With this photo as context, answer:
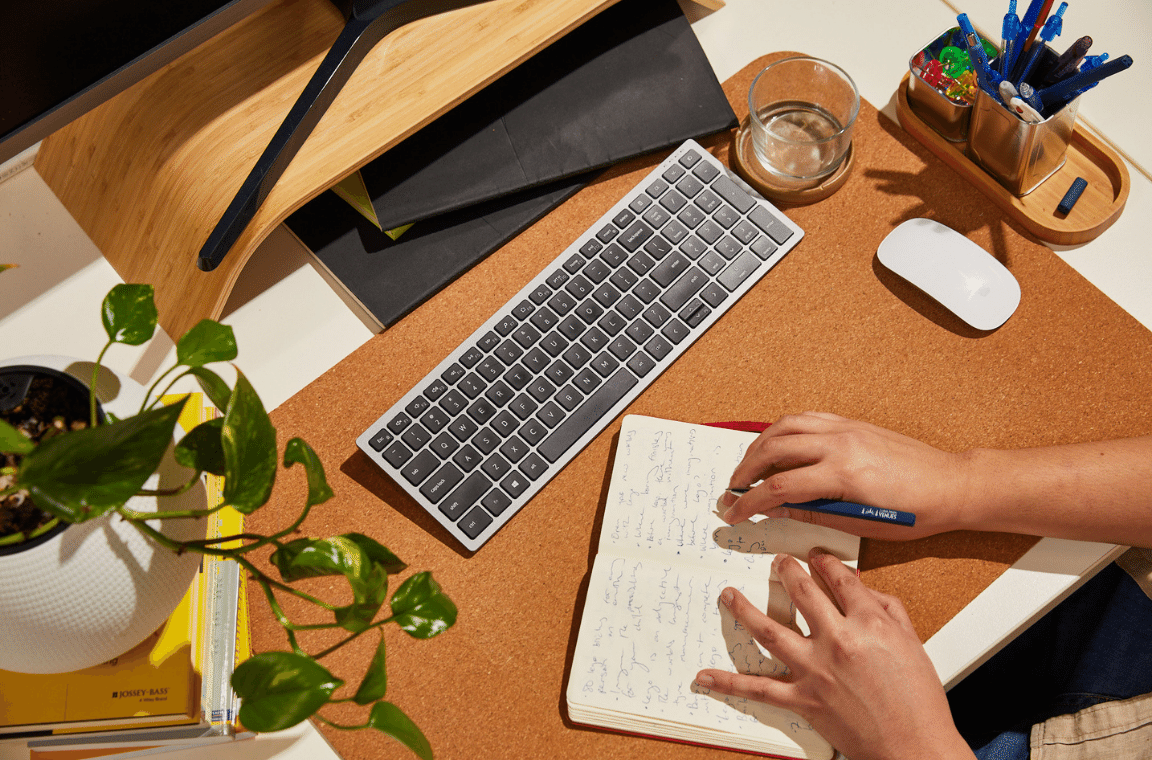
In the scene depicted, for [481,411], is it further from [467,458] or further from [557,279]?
[557,279]

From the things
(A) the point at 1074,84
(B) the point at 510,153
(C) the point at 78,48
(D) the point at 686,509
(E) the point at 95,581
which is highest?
(C) the point at 78,48

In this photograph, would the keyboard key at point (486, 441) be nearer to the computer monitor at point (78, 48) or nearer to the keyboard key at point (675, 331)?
the keyboard key at point (675, 331)

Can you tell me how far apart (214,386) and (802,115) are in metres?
0.66

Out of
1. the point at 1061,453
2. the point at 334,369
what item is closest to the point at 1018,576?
the point at 1061,453

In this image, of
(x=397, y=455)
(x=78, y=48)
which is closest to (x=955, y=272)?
(x=397, y=455)

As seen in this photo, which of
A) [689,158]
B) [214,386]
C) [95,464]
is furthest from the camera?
[689,158]

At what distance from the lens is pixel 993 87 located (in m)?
0.73

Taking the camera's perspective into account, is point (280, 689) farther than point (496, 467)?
No

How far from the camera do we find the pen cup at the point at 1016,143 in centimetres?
73

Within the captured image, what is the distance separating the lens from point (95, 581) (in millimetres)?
451

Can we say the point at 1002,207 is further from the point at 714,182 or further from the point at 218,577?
the point at 218,577

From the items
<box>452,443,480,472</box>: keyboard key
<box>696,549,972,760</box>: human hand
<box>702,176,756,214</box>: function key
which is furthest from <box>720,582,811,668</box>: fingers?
<box>702,176,756,214</box>: function key

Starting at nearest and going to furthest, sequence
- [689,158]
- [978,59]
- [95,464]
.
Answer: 1. [95,464]
2. [978,59]
3. [689,158]

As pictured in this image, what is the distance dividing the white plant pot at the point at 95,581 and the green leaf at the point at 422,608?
0.15 metres
